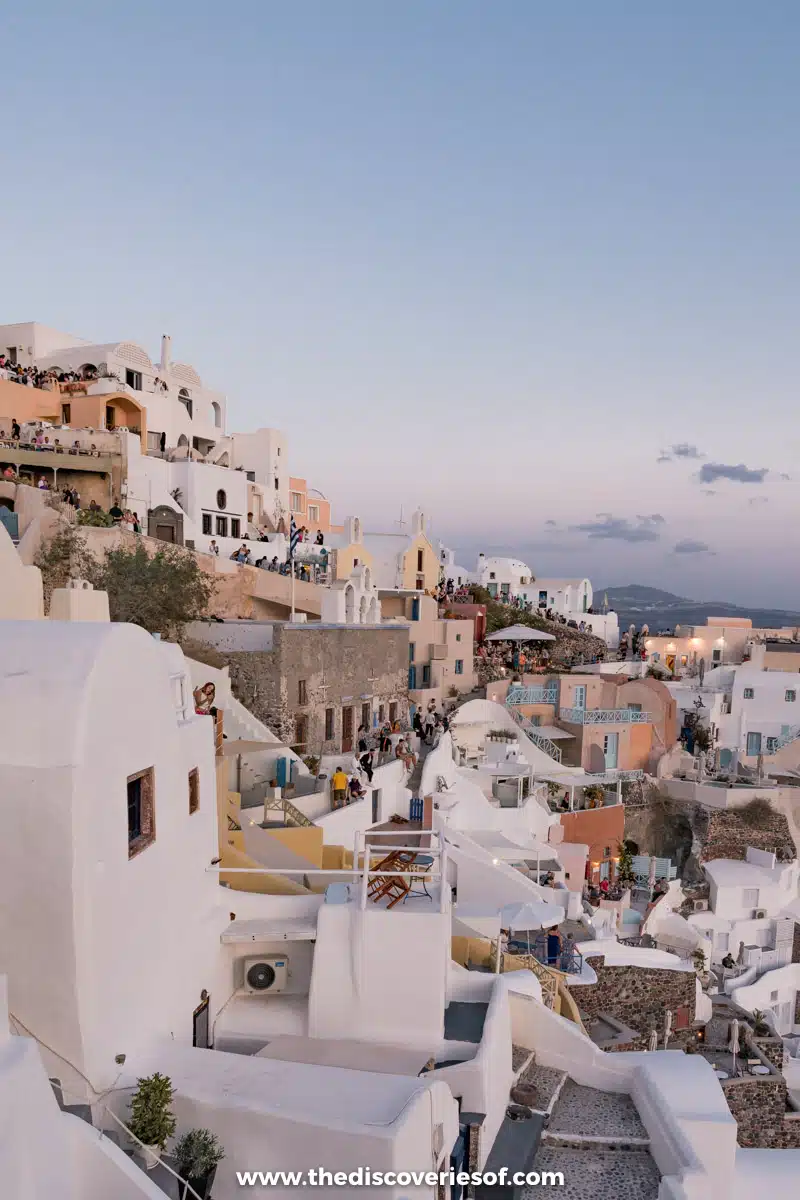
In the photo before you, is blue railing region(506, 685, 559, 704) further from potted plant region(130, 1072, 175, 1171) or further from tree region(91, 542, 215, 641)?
potted plant region(130, 1072, 175, 1171)

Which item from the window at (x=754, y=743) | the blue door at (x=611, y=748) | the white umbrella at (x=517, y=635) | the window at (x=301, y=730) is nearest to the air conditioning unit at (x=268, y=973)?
the window at (x=301, y=730)

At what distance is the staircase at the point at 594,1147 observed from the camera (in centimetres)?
796

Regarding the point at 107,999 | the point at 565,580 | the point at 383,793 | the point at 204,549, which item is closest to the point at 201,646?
the point at 383,793

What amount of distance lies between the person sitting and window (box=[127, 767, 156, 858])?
14.2 meters

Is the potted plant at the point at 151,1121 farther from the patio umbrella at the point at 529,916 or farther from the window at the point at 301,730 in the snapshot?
the window at the point at 301,730

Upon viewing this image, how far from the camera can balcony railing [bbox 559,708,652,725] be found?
34.6 meters

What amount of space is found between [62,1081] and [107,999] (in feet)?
2.14

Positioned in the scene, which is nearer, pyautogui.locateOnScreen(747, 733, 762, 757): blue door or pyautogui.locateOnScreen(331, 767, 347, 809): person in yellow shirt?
Result: pyautogui.locateOnScreen(331, 767, 347, 809): person in yellow shirt

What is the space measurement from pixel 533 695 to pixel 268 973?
26.4 m

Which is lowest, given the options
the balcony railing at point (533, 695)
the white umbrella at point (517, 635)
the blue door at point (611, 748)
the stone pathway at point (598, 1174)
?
the blue door at point (611, 748)

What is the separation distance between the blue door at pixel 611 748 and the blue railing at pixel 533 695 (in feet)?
8.86

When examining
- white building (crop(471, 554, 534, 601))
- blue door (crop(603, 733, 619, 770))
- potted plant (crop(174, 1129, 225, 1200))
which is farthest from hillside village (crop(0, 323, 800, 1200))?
white building (crop(471, 554, 534, 601))

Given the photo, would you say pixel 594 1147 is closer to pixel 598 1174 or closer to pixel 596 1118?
pixel 598 1174

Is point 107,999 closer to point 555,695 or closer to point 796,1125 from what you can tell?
point 796,1125
